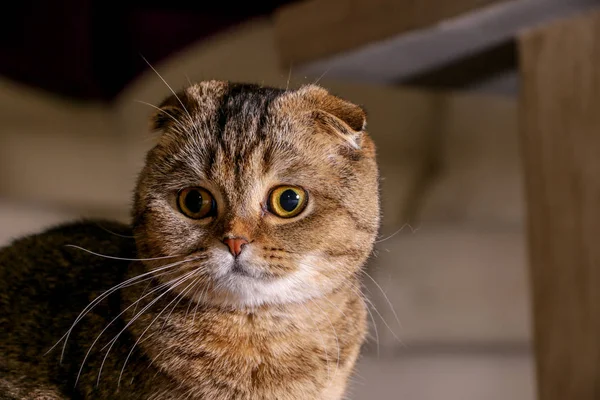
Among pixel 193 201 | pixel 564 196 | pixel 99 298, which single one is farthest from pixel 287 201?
pixel 564 196

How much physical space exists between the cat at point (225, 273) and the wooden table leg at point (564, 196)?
40 cm

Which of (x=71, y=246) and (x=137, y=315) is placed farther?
(x=71, y=246)

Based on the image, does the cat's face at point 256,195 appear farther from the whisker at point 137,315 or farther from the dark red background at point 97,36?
the dark red background at point 97,36

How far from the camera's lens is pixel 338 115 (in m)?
0.86

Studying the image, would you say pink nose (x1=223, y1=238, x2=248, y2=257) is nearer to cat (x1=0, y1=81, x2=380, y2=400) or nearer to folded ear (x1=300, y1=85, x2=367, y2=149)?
cat (x1=0, y1=81, x2=380, y2=400)

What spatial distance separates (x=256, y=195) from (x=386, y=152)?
1.35 meters

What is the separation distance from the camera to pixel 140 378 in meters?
0.82

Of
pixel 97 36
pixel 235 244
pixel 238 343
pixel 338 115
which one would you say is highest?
pixel 97 36

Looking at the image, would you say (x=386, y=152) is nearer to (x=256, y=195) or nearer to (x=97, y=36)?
(x=97, y=36)

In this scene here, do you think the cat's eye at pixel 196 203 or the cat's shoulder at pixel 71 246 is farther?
the cat's shoulder at pixel 71 246

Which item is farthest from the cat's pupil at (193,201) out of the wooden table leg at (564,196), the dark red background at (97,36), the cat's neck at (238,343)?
the dark red background at (97,36)

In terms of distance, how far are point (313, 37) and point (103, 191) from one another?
1048 millimetres

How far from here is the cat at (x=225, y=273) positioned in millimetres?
815

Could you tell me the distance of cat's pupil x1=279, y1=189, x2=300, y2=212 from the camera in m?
0.84
